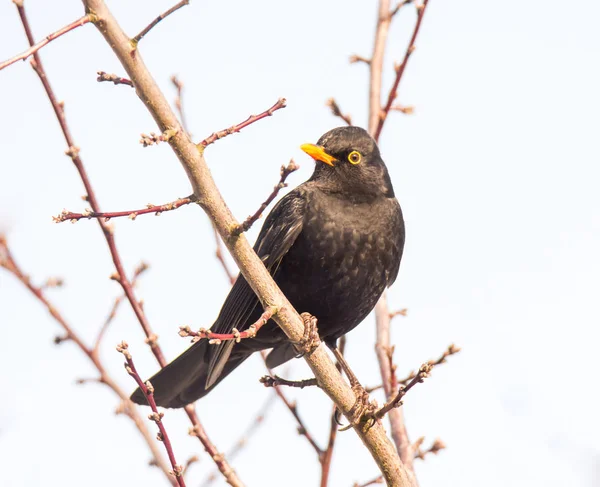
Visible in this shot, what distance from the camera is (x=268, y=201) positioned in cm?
326

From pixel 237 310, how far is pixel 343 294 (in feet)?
2.17

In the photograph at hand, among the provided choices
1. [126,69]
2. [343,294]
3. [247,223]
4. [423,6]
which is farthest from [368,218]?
[126,69]

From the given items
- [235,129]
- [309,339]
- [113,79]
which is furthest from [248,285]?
[113,79]

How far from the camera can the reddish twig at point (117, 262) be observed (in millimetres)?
4211

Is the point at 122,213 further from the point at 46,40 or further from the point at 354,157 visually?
the point at 354,157

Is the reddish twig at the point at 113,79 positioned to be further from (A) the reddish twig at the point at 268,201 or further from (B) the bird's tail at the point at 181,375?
(B) the bird's tail at the point at 181,375

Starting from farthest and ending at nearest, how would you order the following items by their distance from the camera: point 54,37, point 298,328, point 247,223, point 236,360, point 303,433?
1. point 236,360
2. point 303,433
3. point 298,328
4. point 247,223
5. point 54,37

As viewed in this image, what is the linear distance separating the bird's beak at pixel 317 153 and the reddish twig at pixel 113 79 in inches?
96.3

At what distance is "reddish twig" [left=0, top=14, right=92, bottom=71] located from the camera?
99.8 inches

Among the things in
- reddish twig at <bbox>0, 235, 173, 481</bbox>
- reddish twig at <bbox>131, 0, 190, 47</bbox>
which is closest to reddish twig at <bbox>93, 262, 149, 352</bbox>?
reddish twig at <bbox>0, 235, 173, 481</bbox>

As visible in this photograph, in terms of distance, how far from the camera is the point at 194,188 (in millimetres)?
3426

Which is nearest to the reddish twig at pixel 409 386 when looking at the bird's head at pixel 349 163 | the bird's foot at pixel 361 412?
the bird's foot at pixel 361 412

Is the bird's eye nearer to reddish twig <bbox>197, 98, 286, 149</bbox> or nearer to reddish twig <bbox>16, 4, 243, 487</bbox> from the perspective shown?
reddish twig <bbox>16, 4, 243, 487</bbox>

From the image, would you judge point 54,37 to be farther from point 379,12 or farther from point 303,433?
point 379,12
